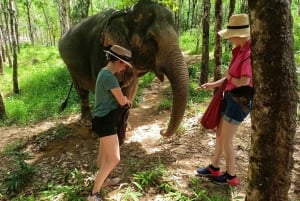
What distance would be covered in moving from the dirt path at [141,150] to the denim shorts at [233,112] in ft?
3.10

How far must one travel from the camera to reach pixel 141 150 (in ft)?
21.6

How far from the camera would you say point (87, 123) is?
8.67 metres

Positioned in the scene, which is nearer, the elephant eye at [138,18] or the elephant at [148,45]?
the elephant at [148,45]

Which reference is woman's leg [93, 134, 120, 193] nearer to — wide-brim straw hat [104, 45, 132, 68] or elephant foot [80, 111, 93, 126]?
wide-brim straw hat [104, 45, 132, 68]

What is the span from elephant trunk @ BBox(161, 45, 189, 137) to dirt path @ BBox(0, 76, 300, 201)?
23.6 inches

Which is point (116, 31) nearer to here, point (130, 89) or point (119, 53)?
point (130, 89)

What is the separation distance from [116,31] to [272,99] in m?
4.18

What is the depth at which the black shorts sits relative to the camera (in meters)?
4.39

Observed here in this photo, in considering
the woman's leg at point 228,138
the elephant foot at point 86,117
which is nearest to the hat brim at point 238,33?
the woman's leg at point 228,138

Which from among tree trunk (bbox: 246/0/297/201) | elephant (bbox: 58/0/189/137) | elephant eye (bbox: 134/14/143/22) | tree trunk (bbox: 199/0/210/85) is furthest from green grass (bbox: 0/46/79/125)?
tree trunk (bbox: 246/0/297/201)

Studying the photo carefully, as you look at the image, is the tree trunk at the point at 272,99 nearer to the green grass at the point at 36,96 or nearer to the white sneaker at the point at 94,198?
the white sneaker at the point at 94,198

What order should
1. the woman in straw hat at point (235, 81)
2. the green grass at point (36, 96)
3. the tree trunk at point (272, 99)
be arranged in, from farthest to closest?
the green grass at point (36, 96), the woman in straw hat at point (235, 81), the tree trunk at point (272, 99)

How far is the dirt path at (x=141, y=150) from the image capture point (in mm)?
5273

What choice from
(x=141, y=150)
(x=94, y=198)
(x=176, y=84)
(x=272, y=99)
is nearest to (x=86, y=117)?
(x=141, y=150)
